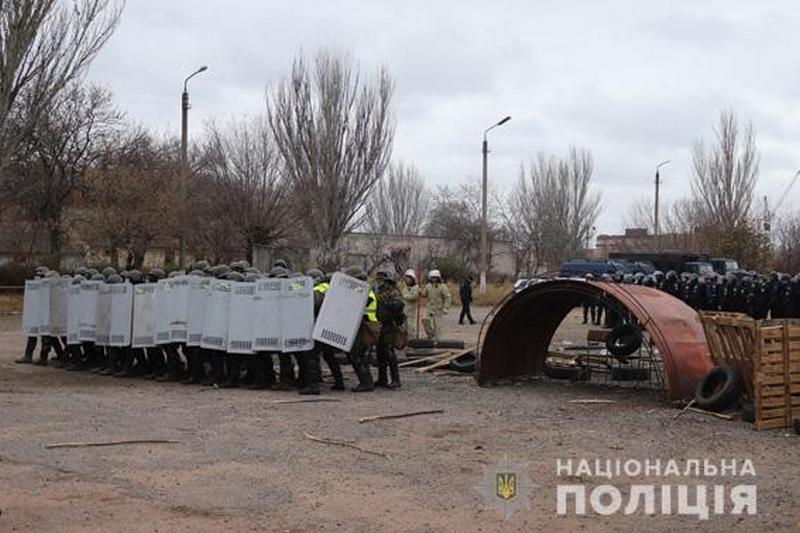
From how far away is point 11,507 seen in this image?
736 cm

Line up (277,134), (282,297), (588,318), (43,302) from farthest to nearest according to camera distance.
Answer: (277,134) < (588,318) < (43,302) < (282,297)

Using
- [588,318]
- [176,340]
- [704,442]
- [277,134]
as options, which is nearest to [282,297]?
[176,340]

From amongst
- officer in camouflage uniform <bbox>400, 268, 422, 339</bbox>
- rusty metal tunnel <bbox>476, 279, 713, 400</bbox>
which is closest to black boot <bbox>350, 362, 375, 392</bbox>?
rusty metal tunnel <bbox>476, 279, 713, 400</bbox>

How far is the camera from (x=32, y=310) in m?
18.2

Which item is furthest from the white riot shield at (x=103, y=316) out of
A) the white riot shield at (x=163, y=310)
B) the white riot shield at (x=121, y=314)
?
the white riot shield at (x=163, y=310)

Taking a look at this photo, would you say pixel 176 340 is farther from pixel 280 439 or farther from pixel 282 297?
pixel 280 439

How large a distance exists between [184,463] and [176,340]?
649 centimetres

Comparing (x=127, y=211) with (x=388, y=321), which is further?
(x=127, y=211)

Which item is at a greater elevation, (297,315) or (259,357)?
(297,315)

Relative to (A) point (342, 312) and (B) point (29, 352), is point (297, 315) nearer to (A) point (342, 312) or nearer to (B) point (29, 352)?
(A) point (342, 312)

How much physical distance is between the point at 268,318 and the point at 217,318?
950 millimetres

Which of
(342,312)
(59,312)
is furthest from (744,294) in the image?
(59,312)

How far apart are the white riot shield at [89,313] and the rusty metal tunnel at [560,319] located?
6.57 metres

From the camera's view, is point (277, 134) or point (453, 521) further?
point (277, 134)
